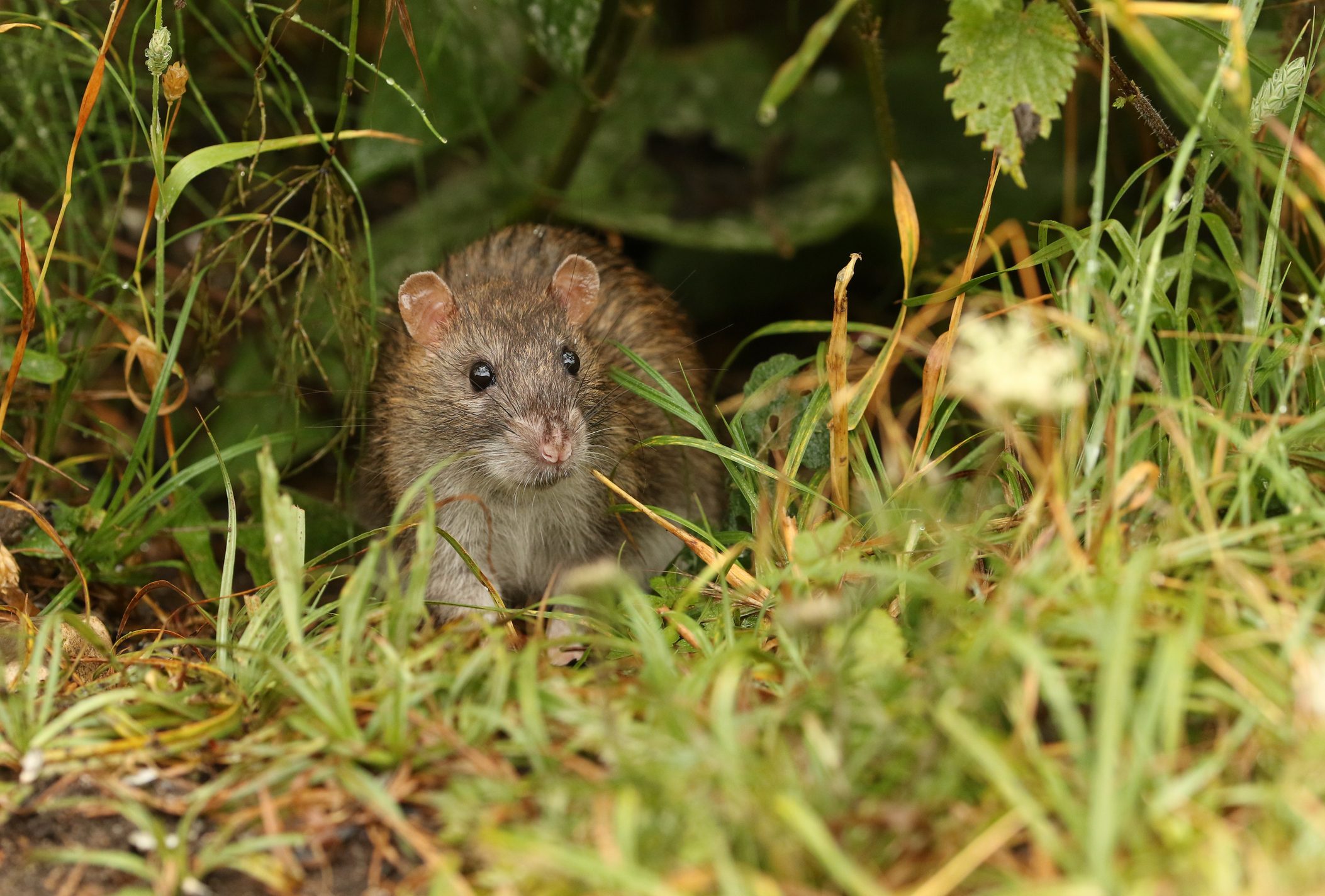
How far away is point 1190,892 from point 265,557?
2980 mm

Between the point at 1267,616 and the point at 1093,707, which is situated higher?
the point at 1267,616

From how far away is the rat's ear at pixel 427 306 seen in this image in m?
3.89

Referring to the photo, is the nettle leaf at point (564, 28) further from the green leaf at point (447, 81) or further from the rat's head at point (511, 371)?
the rat's head at point (511, 371)

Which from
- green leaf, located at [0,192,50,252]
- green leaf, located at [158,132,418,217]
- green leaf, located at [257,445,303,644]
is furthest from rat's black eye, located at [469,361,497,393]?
green leaf, located at [0,192,50,252]

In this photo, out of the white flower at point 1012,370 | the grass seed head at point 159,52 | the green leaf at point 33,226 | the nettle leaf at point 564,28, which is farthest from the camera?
the nettle leaf at point 564,28

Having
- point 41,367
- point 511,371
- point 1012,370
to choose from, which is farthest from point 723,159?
point 1012,370

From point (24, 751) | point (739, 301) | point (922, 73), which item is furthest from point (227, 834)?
point (922, 73)

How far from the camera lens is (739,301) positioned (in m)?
6.01

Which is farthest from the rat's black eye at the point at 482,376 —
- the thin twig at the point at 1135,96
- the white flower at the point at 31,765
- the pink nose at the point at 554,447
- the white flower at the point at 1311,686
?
the white flower at the point at 1311,686

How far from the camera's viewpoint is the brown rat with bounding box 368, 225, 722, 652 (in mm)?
3723

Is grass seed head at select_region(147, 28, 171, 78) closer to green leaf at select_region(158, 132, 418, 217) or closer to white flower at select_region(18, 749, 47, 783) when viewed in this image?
green leaf at select_region(158, 132, 418, 217)

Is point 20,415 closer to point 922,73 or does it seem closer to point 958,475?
point 958,475

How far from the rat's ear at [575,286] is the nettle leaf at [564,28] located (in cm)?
89

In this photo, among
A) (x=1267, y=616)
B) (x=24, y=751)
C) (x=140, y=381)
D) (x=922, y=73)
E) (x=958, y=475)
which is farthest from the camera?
(x=922, y=73)
